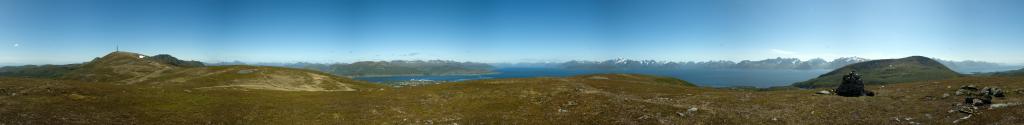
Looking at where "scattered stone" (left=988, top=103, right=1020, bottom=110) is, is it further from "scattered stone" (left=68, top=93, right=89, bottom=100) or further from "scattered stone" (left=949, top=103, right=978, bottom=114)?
"scattered stone" (left=68, top=93, right=89, bottom=100)

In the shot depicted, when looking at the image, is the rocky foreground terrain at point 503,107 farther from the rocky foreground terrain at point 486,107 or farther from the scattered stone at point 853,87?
the scattered stone at point 853,87

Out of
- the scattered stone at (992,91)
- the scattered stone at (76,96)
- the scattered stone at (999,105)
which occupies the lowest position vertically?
the scattered stone at (999,105)

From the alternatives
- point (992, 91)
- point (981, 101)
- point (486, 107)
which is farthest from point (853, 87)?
point (486, 107)

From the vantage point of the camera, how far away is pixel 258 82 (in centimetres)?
9719

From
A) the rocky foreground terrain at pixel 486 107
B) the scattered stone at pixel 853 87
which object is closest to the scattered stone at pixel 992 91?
the rocky foreground terrain at pixel 486 107

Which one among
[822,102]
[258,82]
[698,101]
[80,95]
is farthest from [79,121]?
[258,82]

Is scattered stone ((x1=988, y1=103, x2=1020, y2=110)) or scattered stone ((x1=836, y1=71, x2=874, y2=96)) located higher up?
scattered stone ((x1=836, y1=71, x2=874, y2=96))

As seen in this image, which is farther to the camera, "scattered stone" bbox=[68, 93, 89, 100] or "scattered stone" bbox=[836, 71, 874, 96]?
"scattered stone" bbox=[836, 71, 874, 96]

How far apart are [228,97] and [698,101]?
4170cm

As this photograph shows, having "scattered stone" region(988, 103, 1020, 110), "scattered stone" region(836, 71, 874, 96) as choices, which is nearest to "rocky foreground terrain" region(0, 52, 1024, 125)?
"scattered stone" region(988, 103, 1020, 110)

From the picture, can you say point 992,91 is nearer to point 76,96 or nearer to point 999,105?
point 999,105

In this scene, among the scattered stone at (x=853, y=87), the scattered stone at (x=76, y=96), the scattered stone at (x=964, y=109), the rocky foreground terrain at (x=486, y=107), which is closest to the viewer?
the scattered stone at (x=964, y=109)

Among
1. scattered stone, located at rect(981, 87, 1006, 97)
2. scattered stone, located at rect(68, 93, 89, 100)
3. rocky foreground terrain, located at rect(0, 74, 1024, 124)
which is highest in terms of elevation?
scattered stone, located at rect(981, 87, 1006, 97)

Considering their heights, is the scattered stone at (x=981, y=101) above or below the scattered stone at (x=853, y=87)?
below
